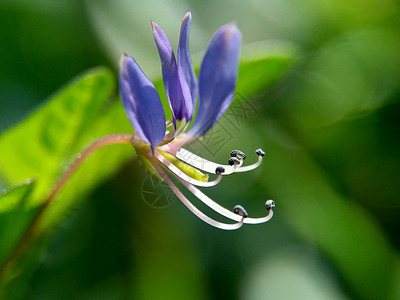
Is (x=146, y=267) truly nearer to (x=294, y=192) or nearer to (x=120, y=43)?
(x=294, y=192)

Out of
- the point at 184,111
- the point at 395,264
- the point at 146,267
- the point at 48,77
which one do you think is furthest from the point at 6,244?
the point at 395,264

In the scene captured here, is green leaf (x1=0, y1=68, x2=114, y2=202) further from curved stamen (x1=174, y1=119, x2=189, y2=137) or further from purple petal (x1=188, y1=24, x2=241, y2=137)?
purple petal (x1=188, y1=24, x2=241, y2=137)

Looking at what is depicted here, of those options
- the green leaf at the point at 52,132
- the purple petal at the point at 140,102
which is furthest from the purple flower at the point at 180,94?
the green leaf at the point at 52,132

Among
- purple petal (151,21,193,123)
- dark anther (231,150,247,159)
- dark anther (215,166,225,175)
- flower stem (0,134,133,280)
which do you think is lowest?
dark anther (231,150,247,159)

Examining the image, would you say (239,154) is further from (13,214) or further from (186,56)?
(13,214)

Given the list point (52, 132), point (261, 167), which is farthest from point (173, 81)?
point (261, 167)

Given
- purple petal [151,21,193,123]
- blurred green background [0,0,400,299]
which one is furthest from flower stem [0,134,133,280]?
blurred green background [0,0,400,299]

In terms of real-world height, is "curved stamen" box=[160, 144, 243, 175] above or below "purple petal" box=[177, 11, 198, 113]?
below
